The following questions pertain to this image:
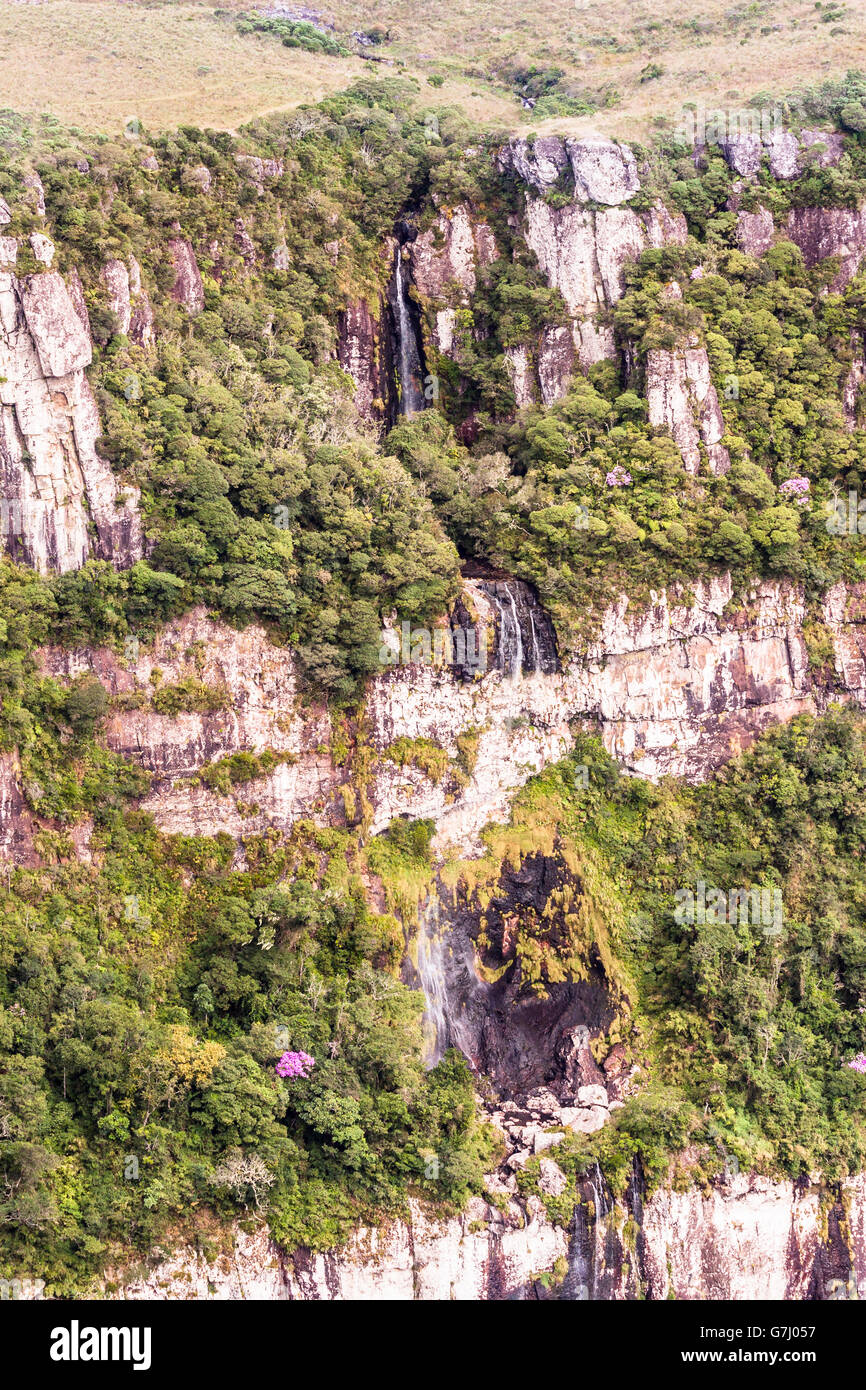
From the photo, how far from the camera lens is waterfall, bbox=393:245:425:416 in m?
57.0

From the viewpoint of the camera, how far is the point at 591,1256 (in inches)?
1740

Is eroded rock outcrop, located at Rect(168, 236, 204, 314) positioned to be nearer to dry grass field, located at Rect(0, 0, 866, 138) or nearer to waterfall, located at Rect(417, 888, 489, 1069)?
dry grass field, located at Rect(0, 0, 866, 138)

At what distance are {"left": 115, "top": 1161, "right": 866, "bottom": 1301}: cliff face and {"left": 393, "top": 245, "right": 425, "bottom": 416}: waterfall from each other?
28.1 metres

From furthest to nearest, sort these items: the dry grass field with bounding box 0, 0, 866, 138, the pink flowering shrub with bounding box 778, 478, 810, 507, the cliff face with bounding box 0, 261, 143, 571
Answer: the dry grass field with bounding box 0, 0, 866, 138 < the pink flowering shrub with bounding box 778, 478, 810, 507 < the cliff face with bounding box 0, 261, 143, 571

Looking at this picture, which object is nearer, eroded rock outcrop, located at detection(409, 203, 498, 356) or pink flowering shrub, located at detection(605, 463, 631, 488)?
pink flowering shrub, located at detection(605, 463, 631, 488)

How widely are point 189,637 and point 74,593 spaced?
3.70 metres

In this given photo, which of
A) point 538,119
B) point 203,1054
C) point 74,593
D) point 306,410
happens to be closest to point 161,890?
point 203,1054

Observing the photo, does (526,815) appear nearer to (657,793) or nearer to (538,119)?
(657,793)

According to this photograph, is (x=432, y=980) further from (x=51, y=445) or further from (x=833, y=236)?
(x=833, y=236)

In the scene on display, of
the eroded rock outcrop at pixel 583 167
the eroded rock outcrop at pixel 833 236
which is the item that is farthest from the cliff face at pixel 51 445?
the eroded rock outcrop at pixel 833 236

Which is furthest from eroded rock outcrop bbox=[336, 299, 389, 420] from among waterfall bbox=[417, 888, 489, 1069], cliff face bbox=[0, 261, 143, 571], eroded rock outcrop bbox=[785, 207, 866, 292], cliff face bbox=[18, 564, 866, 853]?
waterfall bbox=[417, 888, 489, 1069]

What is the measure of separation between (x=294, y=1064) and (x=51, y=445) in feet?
62.9

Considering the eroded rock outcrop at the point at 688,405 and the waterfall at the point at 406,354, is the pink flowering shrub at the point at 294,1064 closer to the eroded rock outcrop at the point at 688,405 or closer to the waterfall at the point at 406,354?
the eroded rock outcrop at the point at 688,405

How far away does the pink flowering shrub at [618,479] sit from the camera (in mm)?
51062
